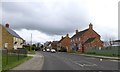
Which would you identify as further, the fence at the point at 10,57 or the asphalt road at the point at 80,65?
the fence at the point at 10,57

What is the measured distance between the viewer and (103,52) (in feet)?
217

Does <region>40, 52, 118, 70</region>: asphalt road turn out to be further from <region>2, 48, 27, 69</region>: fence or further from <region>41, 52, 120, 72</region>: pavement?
<region>2, 48, 27, 69</region>: fence

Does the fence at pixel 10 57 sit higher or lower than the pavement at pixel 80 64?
higher

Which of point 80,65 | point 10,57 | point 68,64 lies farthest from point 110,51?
point 80,65

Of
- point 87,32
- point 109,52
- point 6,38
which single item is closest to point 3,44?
point 6,38

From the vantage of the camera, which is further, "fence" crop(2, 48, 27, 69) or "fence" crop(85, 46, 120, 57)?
"fence" crop(85, 46, 120, 57)

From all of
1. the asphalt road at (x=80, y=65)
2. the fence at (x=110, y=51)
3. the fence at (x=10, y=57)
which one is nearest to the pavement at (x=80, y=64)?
the asphalt road at (x=80, y=65)

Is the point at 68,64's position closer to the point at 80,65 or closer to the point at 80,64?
the point at 80,64

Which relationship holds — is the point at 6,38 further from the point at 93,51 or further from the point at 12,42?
the point at 93,51

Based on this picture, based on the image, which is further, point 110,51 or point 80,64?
point 110,51

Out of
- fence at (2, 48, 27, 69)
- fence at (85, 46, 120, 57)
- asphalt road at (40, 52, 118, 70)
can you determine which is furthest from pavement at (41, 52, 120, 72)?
fence at (85, 46, 120, 57)

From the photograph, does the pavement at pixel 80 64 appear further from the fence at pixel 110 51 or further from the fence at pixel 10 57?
the fence at pixel 110 51

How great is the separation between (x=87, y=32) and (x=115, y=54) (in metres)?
50.1

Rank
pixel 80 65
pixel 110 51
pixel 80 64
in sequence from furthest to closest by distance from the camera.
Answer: pixel 110 51
pixel 80 64
pixel 80 65
